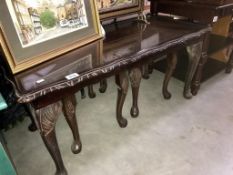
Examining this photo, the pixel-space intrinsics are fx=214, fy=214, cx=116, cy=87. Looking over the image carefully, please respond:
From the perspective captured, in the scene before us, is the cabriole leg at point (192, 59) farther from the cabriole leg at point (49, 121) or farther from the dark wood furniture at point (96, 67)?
the cabriole leg at point (49, 121)

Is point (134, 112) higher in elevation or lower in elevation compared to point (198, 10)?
lower

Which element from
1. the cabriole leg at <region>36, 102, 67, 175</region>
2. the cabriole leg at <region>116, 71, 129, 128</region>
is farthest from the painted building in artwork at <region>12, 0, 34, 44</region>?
the cabriole leg at <region>116, 71, 129, 128</region>

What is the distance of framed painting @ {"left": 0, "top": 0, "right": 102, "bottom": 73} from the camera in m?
0.90

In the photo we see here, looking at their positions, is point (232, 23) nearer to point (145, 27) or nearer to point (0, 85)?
point (145, 27)

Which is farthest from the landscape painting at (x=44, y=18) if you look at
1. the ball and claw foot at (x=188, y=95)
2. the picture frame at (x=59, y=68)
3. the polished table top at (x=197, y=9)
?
the ball and claw foot at (x=188, y=95)

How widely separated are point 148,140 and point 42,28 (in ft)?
3.20

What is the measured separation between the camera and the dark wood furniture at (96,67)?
0.91m

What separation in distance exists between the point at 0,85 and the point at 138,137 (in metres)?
0.94

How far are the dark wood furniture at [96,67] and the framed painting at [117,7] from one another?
0.09 m

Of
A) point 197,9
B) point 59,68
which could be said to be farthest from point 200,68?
point 59,68

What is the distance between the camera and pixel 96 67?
100 cm

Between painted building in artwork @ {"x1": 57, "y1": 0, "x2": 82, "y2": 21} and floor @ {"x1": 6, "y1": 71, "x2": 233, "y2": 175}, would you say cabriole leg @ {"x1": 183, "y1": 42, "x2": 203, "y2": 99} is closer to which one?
floor @ {"x1": 6, "y1": 71, "x2": 233, "y2": 175}

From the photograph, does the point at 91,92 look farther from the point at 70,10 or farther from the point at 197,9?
the point at 197,9

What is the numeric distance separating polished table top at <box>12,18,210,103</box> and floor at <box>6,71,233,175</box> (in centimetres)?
60
